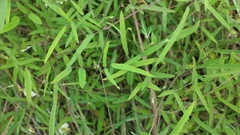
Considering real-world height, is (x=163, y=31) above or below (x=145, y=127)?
above

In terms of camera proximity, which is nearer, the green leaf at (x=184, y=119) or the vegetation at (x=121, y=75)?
the green leaf at (x=184, y=119)

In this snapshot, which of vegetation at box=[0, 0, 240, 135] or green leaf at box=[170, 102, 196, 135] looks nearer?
green leaf at box=[170, 102, 196, 135]

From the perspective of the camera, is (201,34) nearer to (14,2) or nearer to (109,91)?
(109,91)

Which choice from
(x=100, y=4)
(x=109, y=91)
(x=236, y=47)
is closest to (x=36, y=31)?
(x=100, y=4)

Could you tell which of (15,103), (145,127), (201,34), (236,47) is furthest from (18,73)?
(236,47)

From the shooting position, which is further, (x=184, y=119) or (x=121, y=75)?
(x=121, y=75)

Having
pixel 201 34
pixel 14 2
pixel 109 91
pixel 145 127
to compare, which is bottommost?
pixel 145 127

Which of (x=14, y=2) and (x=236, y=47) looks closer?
(x=14, y=2)
